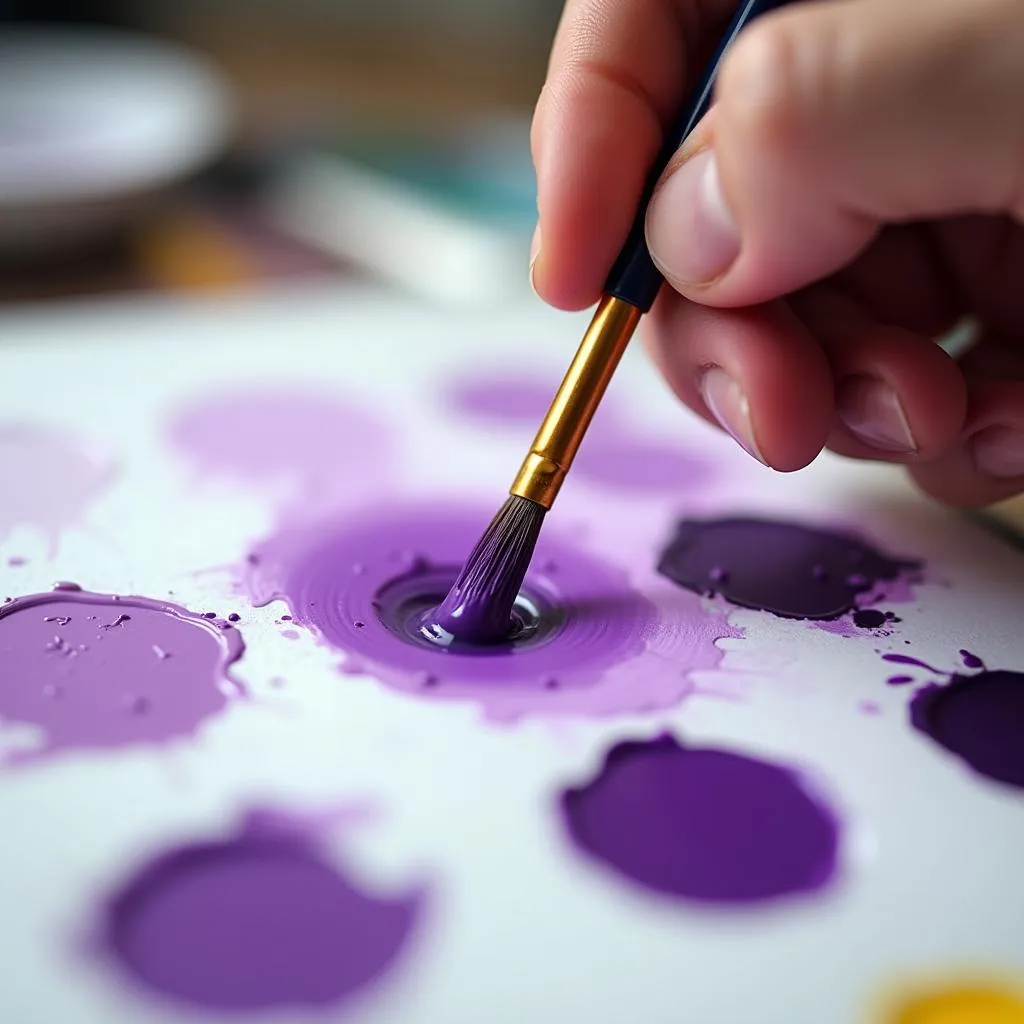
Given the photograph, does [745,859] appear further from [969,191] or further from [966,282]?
[966,282]

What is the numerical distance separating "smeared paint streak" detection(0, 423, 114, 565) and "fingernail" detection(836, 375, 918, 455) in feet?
1.50

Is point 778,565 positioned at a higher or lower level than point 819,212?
lower

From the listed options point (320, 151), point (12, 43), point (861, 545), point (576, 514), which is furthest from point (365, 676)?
point (12, 43)

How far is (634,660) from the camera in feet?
2.12

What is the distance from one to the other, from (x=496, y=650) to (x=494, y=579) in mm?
38

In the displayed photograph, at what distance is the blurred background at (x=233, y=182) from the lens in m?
1.23

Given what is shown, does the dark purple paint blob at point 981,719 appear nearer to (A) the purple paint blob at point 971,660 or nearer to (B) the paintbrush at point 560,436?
(A) the purple paint blob at point 971,660

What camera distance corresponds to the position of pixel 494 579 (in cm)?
67

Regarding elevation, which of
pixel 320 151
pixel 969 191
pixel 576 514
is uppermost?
pixel 969 191

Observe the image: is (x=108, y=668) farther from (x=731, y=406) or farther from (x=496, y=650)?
(x=731, y=406)

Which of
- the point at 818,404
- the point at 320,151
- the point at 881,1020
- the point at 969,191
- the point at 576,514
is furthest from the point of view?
the point at 320,151

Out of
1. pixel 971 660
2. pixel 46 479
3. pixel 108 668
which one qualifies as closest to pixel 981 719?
pixel 971 660

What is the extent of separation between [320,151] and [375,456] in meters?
0.76

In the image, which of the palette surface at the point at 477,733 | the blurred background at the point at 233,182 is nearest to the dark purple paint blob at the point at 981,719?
the palette surface at the point at 477,733
